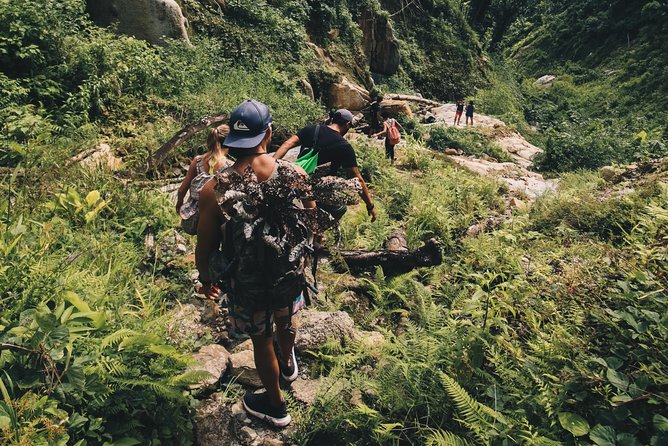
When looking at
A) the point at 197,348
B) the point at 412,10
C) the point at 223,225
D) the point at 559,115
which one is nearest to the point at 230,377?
the point at 197,348

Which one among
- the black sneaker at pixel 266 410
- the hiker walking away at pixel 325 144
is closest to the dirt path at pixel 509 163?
the hiker walking away at pixel 325 144

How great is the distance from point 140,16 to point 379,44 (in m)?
14.9

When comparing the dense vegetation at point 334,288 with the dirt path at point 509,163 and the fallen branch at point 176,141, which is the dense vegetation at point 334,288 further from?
the dirt path at point 509,163

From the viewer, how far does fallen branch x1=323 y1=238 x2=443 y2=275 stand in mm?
Answer: 5105

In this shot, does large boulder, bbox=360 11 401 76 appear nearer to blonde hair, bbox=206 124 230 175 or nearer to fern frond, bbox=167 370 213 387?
blonde hair, bbox=206 124 230 175

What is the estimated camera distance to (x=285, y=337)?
328 cm

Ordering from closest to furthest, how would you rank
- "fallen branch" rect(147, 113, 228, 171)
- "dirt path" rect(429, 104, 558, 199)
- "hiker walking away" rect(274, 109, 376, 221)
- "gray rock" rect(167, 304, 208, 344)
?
"gray rock" rect(167, 304, 208, 344)
"hiker walking away" rect(274, 109, 376, 221)
"fallen branch" rect(147, 113, 228, 171)
"dirt path" rect(429, 104, 558, 199)

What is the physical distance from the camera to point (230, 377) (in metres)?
3.45

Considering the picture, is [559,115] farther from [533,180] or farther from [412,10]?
[533,180]

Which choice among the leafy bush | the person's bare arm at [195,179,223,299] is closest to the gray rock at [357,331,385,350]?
the person's bare arm at [195,179,223,299]

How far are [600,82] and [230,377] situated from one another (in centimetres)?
3900

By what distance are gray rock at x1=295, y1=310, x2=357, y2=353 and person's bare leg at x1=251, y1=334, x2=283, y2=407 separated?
30.7 inches

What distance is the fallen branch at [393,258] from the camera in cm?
511

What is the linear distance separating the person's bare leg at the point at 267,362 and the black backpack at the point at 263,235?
0.50ft
